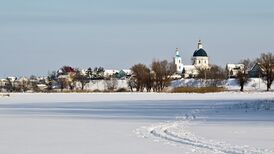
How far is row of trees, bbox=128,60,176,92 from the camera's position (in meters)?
101

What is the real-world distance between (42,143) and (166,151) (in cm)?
376

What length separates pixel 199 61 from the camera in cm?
17600

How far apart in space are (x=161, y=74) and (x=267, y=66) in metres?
20.1

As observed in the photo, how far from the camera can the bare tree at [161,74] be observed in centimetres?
10056

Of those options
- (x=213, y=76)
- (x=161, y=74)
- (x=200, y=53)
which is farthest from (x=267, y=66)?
(x=200, y=53)

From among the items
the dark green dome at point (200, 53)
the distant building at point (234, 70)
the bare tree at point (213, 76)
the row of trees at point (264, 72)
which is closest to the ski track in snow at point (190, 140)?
the row of trees at point (264, 72)

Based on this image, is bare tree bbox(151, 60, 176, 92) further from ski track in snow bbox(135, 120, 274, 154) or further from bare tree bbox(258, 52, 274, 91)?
ski track in snow bbox(135, 120, 274, 154)

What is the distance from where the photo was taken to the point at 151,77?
10144 cm

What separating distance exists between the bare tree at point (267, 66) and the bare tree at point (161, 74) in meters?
17.6

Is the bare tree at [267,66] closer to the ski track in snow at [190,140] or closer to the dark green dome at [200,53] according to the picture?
the dark green dome at [200,53]

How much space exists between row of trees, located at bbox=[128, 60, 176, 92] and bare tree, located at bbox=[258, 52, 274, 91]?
17734mm

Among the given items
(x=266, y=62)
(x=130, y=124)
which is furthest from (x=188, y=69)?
(x=130, y=124)

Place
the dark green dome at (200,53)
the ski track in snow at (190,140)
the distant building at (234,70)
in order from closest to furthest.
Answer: the ski track in snow at (190,140) < the distant building at (234,70) < the dark green dome at (200,53)

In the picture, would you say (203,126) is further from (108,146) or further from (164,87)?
(164,87)
